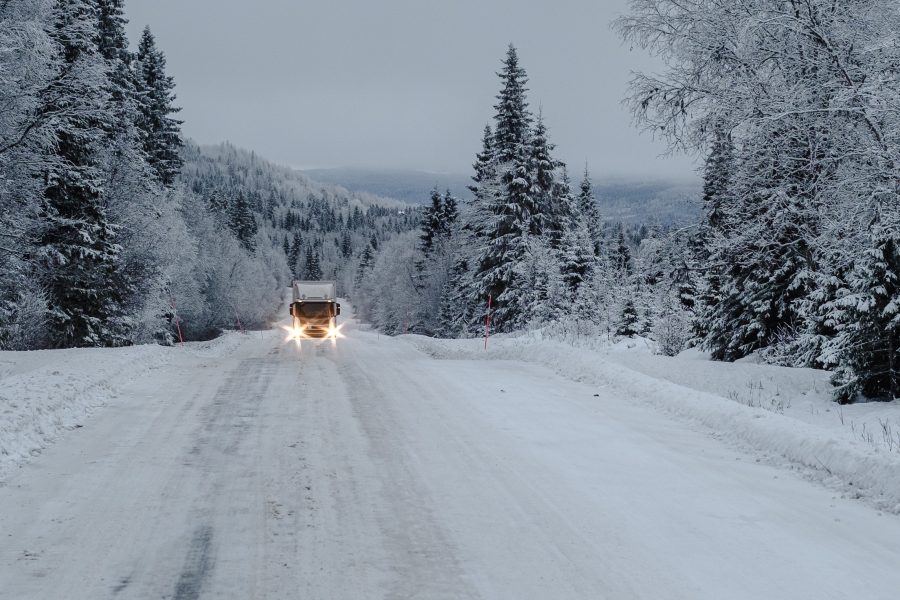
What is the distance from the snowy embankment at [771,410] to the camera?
625 centimetres

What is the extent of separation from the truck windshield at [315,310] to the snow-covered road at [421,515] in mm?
19357

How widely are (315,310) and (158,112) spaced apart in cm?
1904

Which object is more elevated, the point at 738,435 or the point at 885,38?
the point at 885,38

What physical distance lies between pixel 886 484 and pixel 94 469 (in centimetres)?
779

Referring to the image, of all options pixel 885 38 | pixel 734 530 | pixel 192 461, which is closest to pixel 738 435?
pixel 734 530

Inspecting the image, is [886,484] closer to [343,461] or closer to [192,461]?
[343,461]

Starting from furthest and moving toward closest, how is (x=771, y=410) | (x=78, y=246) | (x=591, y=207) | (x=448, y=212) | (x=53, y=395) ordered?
(x=591, y=207)
(x=448, y=212)
(x=78, y=246)
(x=771, y=410)
(x=53, y=395)

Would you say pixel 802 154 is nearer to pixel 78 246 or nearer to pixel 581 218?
pixel 78 246

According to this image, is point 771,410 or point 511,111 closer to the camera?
point 771,410

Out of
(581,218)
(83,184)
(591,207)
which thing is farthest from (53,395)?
(591,207)

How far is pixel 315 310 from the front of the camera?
28609 mm

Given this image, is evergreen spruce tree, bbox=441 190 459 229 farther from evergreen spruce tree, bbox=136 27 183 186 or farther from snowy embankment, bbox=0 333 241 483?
snowy embankment, bbox=0 333 241 483

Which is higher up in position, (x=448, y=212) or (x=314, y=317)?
(x=448, y=212)

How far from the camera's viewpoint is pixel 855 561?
4.55m
